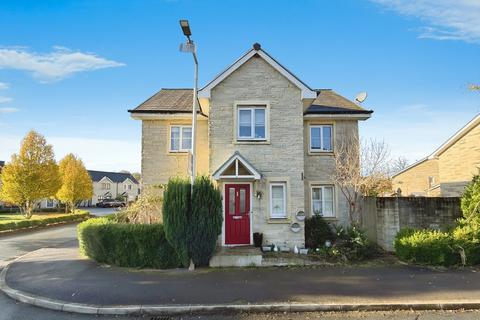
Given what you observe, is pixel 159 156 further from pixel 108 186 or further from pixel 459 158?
pixel 108 186

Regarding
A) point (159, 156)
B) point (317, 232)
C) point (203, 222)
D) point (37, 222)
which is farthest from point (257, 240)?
point (37, 222)

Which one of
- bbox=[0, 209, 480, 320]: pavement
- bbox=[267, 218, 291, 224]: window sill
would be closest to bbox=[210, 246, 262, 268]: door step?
bbox=[0, 209, 480, 320]: pavement

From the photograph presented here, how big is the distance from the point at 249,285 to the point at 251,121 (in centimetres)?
689

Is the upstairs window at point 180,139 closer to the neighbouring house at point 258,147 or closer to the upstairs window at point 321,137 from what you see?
the neighbouring house at point 258,147

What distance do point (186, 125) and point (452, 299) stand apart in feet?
40.6

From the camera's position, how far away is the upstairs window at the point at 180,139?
1599 cm

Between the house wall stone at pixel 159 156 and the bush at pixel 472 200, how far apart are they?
1069cm

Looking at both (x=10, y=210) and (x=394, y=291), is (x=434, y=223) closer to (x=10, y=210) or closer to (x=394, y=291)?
(x=394, y=291)

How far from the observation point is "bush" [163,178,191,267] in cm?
1112

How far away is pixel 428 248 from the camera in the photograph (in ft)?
36.9

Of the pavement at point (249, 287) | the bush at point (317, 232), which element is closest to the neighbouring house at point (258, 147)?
the bush at point (317, 232)

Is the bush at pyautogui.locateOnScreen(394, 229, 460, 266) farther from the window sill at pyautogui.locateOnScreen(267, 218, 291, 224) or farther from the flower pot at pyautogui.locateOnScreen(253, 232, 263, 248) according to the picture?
Result: the flower pot at pyautogui.locateOnScreen(253, 232, 263, 248)

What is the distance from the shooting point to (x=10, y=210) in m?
47.3

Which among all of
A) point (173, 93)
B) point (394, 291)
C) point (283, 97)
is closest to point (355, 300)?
point (394, 291)
